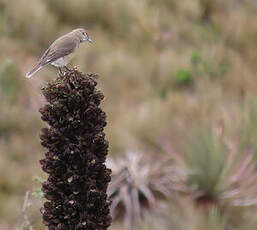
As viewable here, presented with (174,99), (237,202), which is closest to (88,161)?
(237,202)

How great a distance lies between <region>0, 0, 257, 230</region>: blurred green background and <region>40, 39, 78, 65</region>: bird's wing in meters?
1.71

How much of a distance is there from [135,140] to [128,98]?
1995mm

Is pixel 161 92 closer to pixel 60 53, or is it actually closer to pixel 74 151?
pixel 60 53

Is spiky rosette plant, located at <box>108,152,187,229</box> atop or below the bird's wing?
atop

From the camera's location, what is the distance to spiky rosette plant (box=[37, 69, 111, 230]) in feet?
10.3

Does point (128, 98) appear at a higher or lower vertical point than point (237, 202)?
higher

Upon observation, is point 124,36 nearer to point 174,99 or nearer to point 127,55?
point 127,55

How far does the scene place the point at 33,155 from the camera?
10.1 m

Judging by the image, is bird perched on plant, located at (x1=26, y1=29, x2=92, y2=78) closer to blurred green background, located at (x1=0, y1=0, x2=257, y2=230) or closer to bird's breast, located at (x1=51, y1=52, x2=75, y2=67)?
bird's breast, located at (x1=51, y1=52, x2=75, y2=67)

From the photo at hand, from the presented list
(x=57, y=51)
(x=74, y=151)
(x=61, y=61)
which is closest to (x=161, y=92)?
(x=57, y=51)

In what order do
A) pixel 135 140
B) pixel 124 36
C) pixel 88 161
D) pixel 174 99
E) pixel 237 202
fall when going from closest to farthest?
1. pixel 88 161
2. pixel 237 202
3. pixel 135 140
4. pixel 174 99
5. pixel 124 36

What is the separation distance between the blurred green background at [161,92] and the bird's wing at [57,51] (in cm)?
171

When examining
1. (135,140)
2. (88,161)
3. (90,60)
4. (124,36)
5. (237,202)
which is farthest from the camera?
(124,36)

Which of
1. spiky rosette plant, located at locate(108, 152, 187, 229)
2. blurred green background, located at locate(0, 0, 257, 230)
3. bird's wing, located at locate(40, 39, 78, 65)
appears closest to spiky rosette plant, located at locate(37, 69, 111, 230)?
bird's wing, located at locate(40, 39, 78, 65)
